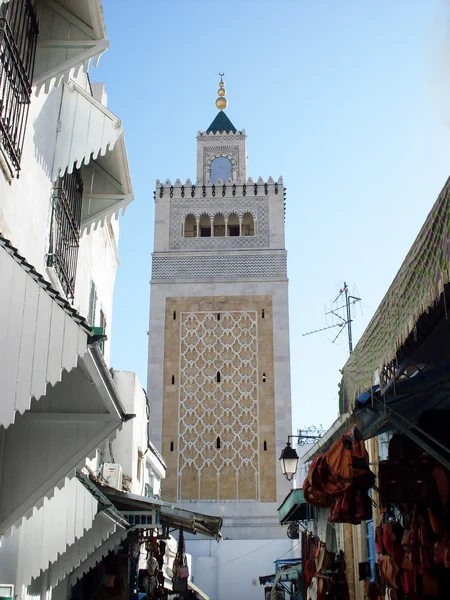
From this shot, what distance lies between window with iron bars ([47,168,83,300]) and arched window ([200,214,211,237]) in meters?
19.9

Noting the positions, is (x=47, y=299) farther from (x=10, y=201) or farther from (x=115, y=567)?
(x=115, y=567)

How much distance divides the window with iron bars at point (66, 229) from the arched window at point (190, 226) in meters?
19.7

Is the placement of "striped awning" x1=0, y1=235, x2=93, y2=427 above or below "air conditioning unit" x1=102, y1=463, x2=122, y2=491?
below

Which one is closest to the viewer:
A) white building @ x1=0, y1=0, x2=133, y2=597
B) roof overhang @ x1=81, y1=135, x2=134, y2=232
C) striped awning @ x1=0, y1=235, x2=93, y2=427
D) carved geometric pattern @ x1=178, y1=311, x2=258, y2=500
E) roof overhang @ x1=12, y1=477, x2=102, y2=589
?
striped awning @ x1=0, y1=235, x2=93, y2=427

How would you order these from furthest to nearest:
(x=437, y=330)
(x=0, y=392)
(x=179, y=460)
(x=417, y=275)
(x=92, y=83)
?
1. (x=179, y=460)
2. (x=92, y=83)
3. (x=437, y=330)
4. (x=417, y=275)
5. (x=0, y=392)

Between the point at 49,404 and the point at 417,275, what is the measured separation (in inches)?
89.0

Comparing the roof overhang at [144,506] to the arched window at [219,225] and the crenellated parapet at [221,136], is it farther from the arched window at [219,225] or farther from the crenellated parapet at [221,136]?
the crenellated parapet at [221,136]

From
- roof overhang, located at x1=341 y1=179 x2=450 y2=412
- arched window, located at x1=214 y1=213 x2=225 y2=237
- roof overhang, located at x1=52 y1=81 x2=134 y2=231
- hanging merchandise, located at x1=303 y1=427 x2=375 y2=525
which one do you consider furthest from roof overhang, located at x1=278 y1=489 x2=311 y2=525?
arched window, located at x1=214 y1=213 x2=225 y2=237

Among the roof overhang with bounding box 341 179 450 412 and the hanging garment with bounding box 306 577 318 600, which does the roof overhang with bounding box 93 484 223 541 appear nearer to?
the hanging garment with bounding box 306 577 318 600

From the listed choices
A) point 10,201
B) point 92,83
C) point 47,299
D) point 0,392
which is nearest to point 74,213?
point 10,201

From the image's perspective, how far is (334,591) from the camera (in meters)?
6.90

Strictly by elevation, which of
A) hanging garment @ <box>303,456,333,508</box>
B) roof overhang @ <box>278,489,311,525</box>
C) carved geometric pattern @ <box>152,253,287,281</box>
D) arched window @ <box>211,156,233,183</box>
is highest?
arched window @ <box>211,156,233,183</box>

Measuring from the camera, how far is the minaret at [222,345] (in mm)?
22453

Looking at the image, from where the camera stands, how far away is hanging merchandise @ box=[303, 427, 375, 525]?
13.4 ft
